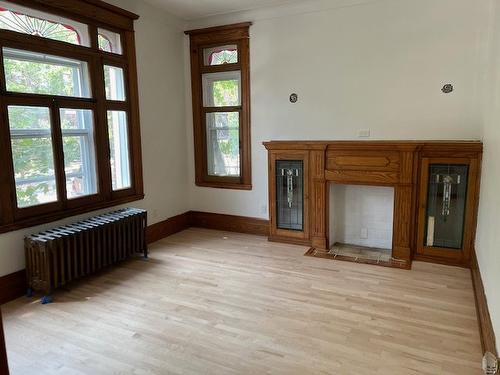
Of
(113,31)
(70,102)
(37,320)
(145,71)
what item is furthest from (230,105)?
(37,320)

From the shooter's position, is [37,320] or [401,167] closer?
[37,320]

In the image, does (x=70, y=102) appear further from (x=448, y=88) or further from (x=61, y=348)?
(x=448, y=88)

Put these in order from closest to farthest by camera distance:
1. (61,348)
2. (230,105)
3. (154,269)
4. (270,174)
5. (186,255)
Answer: (61,348), (154,269), (186,255), (270,174), (230,105)

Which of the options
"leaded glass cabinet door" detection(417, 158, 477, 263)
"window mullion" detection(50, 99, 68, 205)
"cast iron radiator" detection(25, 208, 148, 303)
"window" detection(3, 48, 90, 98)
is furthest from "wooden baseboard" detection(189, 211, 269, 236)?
"window" detection(3, 48, 90, 98)

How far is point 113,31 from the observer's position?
4.21 metres

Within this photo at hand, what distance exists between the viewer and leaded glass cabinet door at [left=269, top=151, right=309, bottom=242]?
4520 mm

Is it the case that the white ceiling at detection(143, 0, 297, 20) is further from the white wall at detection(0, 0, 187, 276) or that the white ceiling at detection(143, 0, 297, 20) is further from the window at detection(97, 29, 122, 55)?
the window at detection(97, 29, 122, 55)

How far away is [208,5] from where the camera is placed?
4641 millimetres

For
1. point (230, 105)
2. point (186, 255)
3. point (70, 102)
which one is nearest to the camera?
point (70, 102)

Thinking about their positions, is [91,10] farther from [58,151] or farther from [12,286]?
[12,286]

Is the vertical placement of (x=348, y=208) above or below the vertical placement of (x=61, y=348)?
above

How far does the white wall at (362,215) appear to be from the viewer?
4.41 meters

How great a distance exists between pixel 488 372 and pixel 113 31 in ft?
15.1

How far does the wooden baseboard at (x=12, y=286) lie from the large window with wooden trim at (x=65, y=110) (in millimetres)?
457
